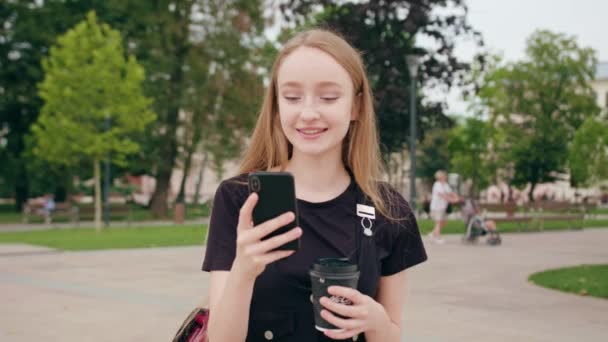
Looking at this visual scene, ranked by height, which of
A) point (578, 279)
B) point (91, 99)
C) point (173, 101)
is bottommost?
point (578, 279)

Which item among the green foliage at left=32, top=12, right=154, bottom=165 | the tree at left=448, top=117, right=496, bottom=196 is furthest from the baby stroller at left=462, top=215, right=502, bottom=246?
the tree at left=448, top=117, right=496, bottom=196

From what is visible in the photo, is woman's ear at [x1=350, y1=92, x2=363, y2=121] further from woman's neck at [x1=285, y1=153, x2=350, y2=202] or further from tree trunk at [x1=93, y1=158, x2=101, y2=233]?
tree trunk at [x1=93, y1=158, x2=101, y2=233]

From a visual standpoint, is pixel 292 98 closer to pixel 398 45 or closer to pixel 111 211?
pixel 398 45

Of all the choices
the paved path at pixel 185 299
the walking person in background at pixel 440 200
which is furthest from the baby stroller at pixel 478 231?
the paved path at pixel 185 299

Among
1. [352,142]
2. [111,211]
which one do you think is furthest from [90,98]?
[352,142]

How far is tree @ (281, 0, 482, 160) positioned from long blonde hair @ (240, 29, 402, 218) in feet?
69.2

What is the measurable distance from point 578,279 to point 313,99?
9.26 m

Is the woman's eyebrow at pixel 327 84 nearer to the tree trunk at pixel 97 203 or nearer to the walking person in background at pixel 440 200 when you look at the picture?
Result: the walking person in background at pixel 440 200

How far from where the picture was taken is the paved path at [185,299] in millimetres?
6695

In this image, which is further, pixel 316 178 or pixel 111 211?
pixel 111 211

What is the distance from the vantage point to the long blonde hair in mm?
2055

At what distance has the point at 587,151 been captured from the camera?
163ft

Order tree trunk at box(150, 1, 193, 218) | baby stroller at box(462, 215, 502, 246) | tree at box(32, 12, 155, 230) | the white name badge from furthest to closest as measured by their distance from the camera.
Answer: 1. tree trunk at box(150, 1, 193, 218)
2. tree at box(32, 12, 155, 230)
3. baby stroller at box(462, 215, 502, 246)
4. the white name badge

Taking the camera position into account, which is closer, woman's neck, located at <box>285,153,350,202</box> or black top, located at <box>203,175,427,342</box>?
black top, located at <box>203,175,427,342</box>
